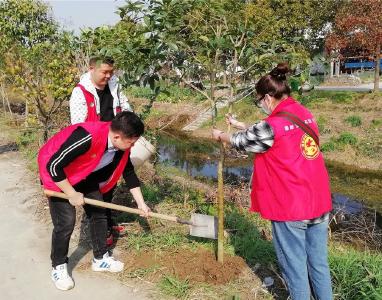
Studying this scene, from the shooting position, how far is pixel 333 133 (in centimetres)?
1355

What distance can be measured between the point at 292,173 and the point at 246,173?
8327mm

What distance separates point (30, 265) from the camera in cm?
372

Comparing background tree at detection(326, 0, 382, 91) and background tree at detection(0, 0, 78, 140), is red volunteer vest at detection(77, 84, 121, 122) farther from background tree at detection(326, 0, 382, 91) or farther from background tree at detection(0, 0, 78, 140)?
background tree at detection(326, 0, 382, 91)

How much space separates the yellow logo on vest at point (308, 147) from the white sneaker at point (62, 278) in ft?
6.94

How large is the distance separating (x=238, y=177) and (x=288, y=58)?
6858 millimetres

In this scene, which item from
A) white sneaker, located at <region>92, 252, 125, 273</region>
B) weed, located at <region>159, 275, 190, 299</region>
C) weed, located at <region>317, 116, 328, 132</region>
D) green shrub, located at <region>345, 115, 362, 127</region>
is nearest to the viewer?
weed, located at <region>159, 275, 190, 299</region>

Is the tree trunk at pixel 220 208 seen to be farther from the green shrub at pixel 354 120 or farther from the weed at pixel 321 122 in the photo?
the green shrub at pixel 354 120

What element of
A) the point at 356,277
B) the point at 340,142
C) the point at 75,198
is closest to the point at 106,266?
the point at 75,198

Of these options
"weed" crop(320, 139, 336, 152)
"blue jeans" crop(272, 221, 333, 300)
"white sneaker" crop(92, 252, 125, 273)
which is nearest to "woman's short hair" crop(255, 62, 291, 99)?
"blue jeans" crop(272, 221, 333, 300)

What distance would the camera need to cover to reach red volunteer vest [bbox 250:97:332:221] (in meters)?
2.46

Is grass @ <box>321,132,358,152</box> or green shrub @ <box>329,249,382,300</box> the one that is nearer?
green shrub @ <box>329,249,382,300</box>

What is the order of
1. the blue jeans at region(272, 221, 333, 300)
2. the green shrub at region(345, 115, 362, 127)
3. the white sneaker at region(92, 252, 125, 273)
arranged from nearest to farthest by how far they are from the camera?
the blue jeans at region(272, 221, 333, 300) < the white sneaker at region(92, 252, 125, 273) < the green shrub at region(345, 115, 362, 127)

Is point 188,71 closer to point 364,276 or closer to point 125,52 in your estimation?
point 125,52

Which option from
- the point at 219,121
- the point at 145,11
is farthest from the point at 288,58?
the point at 219,121
